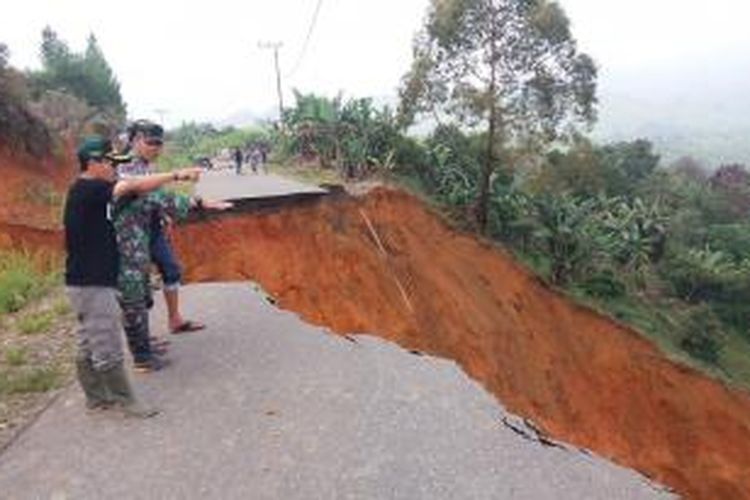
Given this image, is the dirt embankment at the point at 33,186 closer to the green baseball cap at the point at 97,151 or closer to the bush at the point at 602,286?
the green baseball cap at the point at 97,151

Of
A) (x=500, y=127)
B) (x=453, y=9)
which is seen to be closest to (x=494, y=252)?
(x=500, y=127)

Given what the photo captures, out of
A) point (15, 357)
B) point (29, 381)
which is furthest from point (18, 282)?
point (29, 381)

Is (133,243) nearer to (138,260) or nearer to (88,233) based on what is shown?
(138,260)

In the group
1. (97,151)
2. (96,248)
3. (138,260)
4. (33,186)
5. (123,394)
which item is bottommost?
(33,186)

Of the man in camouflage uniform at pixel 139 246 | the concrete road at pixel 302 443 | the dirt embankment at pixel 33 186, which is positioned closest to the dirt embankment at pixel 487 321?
the dirt embankment at pixel 33 186

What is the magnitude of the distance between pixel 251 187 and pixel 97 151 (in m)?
17.7

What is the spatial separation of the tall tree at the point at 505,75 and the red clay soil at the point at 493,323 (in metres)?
3.27

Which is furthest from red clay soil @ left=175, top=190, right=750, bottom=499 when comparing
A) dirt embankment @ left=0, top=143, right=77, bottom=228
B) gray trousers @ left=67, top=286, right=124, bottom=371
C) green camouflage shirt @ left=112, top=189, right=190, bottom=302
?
→ gray trousers @ left=67, top=286, right=124, bottom=371

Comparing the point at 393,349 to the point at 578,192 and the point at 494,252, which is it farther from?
the point at 578,192

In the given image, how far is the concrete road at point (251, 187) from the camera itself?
2070 centimetres

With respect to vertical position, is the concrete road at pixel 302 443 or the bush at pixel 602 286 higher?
the concrete road at pixel 302 443

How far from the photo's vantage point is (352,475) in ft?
→ 17.0

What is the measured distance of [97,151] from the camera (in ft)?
18.8

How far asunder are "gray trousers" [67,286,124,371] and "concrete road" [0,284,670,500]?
439 millimetres
